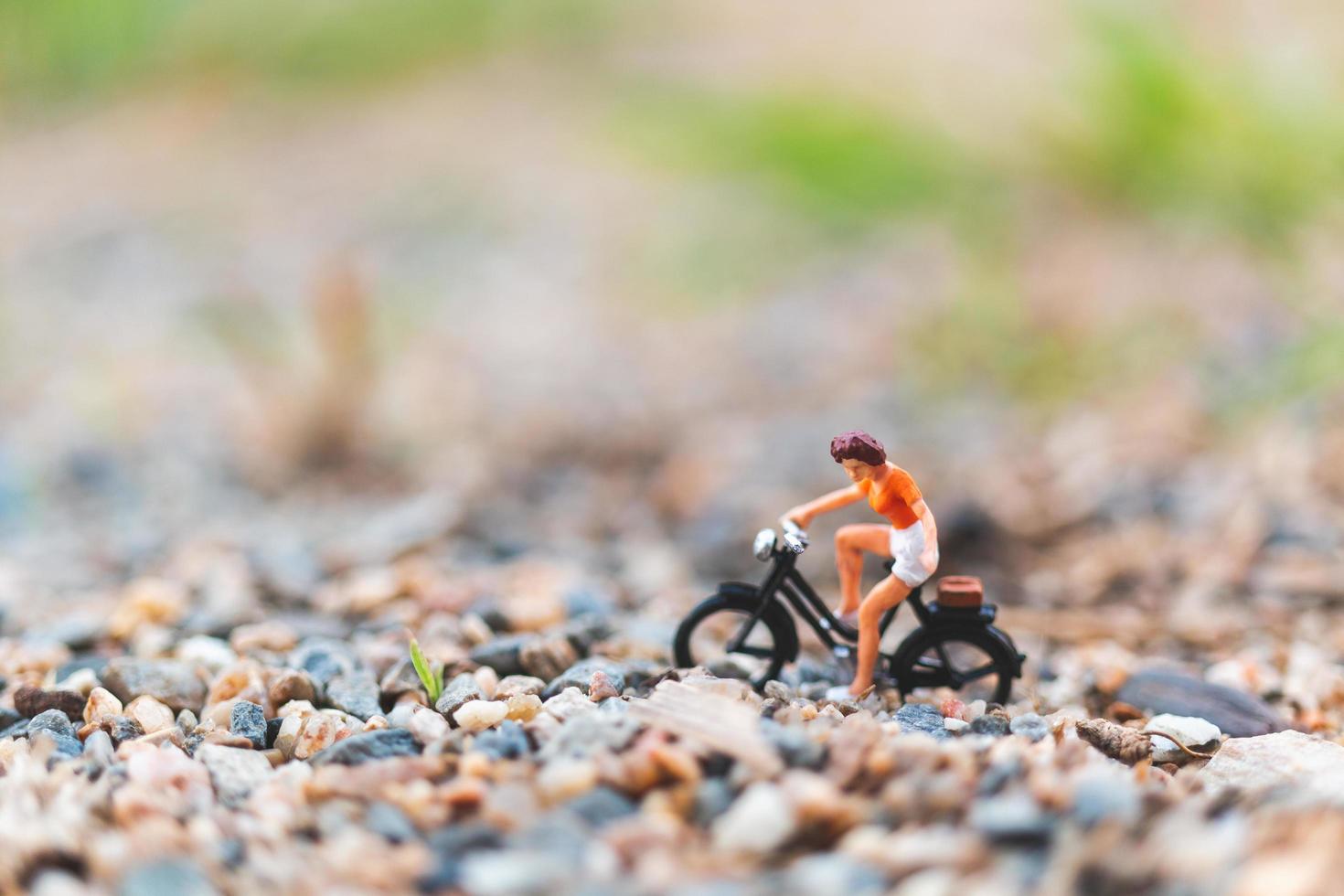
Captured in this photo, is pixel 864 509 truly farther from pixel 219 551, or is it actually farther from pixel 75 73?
pixel 75 73

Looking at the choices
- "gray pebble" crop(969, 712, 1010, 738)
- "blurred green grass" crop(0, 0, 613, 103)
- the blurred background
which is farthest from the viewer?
"blurred green grass" crop(0, 0, 613, 103)

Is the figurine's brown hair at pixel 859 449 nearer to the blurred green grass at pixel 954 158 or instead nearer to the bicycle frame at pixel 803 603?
the bicycle frame at pixel 803 603

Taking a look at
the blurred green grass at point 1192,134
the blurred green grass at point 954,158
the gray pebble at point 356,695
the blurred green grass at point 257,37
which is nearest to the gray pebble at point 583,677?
the gray pebble at point 356,695

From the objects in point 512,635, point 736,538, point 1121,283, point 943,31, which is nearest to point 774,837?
point 512,635

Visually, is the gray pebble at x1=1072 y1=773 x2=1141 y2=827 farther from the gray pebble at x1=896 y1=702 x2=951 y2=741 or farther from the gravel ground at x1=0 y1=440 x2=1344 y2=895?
the gray pebble at x1=896 y1=702 x2=951 y2=741

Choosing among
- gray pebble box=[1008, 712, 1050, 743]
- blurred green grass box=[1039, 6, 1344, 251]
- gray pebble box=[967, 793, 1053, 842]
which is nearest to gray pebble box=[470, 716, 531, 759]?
gray pebble box=[967, 793, 1053, 842]

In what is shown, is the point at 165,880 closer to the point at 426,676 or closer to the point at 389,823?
the point at 389,823

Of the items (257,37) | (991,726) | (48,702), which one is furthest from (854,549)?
(257,37)
